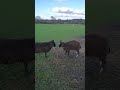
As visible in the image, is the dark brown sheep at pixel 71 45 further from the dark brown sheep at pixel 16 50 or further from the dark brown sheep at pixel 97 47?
the dark brown sheep at pixel 16 50

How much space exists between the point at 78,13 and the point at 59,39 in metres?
0.29

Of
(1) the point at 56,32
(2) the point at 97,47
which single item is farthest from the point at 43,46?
(2) the point at 97,47

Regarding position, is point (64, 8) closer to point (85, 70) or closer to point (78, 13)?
point (78, 13)

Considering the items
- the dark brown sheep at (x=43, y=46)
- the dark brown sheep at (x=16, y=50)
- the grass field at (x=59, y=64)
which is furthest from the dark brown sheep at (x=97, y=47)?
the dark brown sheep at (x=16, y=50)

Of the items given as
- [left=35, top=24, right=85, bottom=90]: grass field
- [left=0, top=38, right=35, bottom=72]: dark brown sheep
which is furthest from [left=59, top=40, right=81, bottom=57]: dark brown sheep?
[left=0, top=38, right=35, bottom=72]: dark brown sheep

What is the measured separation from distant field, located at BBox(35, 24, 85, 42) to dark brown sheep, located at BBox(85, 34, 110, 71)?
0.30 ft

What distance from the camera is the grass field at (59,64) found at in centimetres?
478

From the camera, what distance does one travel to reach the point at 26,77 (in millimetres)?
4832

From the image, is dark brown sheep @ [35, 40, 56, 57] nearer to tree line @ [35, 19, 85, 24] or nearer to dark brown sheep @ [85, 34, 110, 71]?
tree line @ [35, 19, 85, 24]

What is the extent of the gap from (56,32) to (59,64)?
0.95 ft

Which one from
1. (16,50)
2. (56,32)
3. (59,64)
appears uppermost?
(56,32)

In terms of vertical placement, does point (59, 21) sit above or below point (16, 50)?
above

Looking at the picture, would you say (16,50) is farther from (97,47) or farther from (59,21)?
(97,47)

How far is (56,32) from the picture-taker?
15.7 ft
